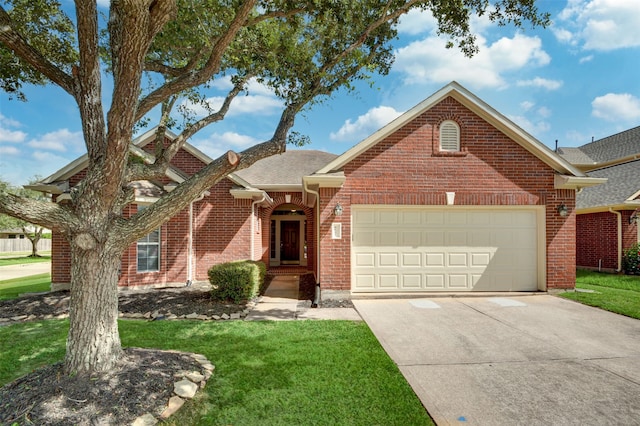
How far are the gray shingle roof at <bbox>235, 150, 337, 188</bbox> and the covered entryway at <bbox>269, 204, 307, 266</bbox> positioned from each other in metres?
2.56

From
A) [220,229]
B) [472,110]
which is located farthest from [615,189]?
[220,229]

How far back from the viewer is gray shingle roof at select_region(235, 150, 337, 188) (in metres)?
14.2

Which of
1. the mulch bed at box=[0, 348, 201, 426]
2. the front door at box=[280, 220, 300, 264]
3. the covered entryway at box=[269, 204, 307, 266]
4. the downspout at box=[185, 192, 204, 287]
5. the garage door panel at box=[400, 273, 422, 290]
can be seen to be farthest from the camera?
the front door at box=[280, 220, 300, 264]

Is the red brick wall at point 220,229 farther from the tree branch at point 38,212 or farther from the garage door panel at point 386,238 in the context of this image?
the tree branch at point 38,212

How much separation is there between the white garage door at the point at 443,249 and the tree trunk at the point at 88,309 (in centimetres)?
623

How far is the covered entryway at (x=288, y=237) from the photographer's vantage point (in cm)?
1770

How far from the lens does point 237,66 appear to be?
26.6 ft

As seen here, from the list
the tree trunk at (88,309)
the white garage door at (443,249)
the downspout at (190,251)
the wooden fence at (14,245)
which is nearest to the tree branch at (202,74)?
the tree trunk at (88,309)

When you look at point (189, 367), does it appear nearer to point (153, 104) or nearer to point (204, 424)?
point (204, 424)

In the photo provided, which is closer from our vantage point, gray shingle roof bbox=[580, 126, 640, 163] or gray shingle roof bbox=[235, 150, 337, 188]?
gray shingle roof bbox=[235, 150, 337, 188]

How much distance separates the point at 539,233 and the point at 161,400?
32.8 ft

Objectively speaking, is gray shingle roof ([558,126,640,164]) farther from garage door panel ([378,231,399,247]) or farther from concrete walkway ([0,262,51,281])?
concrete walkway ([0,262,51,281])

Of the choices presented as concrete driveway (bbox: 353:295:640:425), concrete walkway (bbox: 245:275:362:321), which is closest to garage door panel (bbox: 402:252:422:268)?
concrete driveway (bbox: 353:295:640:425)

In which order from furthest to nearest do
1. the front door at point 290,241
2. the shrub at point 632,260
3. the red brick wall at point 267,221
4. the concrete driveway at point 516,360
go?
the front door at point 290,241, the red brick wall at point 267,221, the shrub at point 632,260, the concrete driveway at point 516,360
